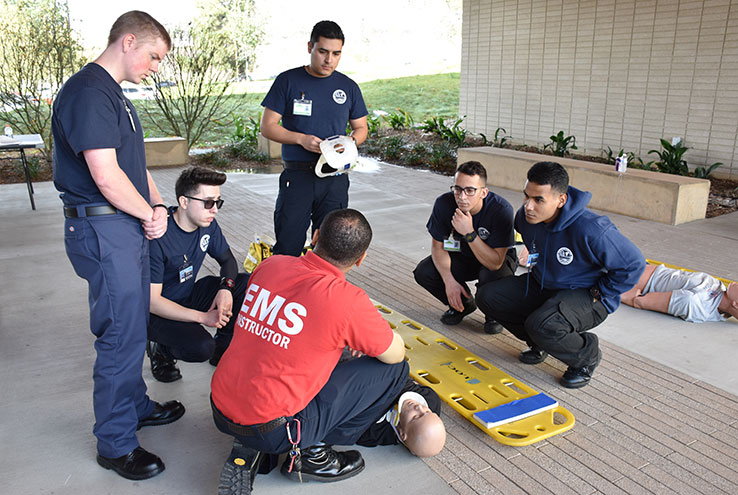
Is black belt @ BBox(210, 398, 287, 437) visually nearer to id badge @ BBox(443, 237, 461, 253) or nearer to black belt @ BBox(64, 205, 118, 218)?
black belt @ BBox(64, 205, 118, 218)

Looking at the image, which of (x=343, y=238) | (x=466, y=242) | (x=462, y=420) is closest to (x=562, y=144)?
(x=466, y=242)

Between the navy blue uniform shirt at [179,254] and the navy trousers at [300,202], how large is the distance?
94 centimetres

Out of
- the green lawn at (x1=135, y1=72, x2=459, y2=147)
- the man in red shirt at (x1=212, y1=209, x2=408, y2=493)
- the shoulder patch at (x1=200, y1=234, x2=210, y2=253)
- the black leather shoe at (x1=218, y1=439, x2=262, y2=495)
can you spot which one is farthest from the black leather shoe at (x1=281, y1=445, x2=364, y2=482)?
the green lawn at (x1=135, y1=72, x2=459, y2=147)

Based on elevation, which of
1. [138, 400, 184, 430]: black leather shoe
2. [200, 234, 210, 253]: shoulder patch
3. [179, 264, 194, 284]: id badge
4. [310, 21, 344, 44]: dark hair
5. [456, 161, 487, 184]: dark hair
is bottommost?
[138, 400, 184, 430]: black leather shoe

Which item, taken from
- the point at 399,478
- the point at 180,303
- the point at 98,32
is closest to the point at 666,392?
the point at 399,478

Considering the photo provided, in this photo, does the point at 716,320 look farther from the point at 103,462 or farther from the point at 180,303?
the point at 103,462

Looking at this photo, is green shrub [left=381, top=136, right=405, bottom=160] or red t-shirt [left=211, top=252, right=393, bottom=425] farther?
green shrub [left=381, top=136, right=405, bottom=160]

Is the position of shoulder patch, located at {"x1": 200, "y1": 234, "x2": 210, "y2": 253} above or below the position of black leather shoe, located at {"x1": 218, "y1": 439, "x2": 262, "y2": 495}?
above

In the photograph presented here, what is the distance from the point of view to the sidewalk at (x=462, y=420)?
7.89ft

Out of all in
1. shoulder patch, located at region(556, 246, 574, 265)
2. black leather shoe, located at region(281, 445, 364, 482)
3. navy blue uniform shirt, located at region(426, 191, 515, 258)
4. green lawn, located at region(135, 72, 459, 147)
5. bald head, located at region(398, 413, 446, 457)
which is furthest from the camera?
green lawn, located at region(135, 72, 459, 147)

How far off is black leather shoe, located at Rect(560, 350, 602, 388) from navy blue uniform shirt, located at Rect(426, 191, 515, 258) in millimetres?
857

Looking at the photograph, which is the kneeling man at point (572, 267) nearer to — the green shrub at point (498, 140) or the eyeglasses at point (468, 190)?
the eyeglasses at point (468, 190)

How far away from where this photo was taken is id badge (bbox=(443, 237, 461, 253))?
3784 mm

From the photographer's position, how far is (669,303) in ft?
13.1
